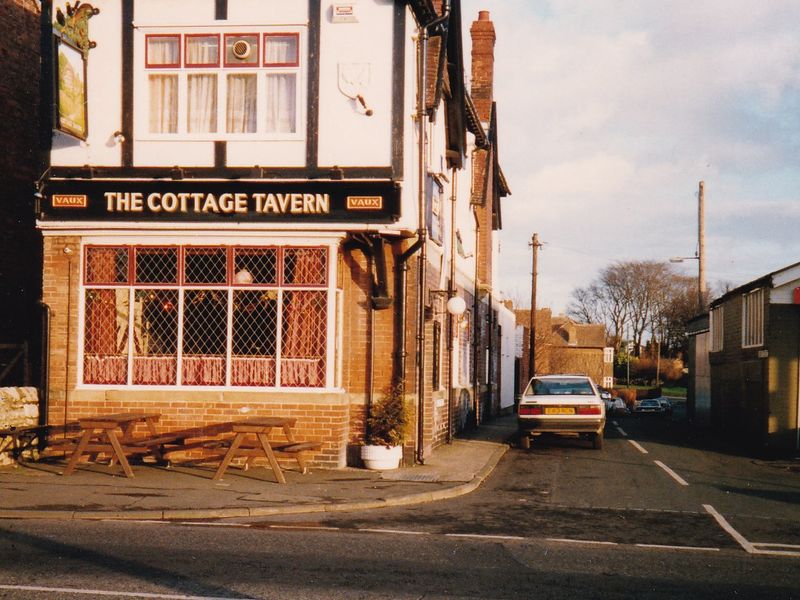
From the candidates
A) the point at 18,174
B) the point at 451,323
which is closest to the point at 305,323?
the point at 451,323

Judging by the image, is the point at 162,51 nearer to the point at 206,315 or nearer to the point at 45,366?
the point at 206,315

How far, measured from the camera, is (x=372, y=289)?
50.5 feet

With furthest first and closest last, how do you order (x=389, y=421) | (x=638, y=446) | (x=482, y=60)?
(x=482, y=60)
(x=638, y=446)
(x=389, y=421)

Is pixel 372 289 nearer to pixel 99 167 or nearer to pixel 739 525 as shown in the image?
pixel 99 167

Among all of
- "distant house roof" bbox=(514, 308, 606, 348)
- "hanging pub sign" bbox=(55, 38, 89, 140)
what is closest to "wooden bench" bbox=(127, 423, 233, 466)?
"hanging pub sign" bbox=(55, 38, 89, 140)

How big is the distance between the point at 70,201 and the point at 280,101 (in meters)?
3.93

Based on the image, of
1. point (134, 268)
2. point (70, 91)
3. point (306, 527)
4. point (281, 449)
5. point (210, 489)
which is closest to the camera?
point (306, 527)

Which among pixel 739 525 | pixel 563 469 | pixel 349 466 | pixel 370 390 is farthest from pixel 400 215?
pixel 739 525

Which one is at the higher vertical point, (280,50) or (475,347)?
(280,50)

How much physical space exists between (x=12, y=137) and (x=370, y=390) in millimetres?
10461

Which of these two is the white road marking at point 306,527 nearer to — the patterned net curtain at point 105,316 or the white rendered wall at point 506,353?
the patterned net curtain at point 105,316

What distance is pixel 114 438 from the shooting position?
533 inches

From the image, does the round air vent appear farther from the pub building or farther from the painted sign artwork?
the painted sign artwork

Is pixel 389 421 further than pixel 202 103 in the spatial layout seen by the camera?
No
